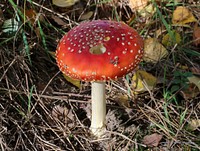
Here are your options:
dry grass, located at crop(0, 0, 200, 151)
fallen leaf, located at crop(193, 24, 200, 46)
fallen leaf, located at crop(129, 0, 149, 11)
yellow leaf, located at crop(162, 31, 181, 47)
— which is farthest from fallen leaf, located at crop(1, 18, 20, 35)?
fallen leaf, located at crop(193, 24, 200, 46)

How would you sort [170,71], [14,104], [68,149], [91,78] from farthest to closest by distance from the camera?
1. [170,71]
2. [14,104]
3. [68,149]
4. [91,78]

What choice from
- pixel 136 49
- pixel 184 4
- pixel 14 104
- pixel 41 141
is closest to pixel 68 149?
pixel 41 141

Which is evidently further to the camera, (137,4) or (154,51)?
(137,4)

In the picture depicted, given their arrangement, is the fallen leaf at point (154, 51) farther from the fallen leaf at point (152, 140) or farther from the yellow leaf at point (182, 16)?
the fallen leaf at point (152, 140)

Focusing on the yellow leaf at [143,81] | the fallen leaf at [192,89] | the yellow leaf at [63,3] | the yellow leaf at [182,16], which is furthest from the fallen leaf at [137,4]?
the fallen leaf at [192,89]

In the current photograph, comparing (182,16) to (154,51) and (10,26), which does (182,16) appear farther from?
(10,26)

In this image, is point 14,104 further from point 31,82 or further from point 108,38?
point 108,38

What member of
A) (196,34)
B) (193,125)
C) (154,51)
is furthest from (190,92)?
(196,34)
